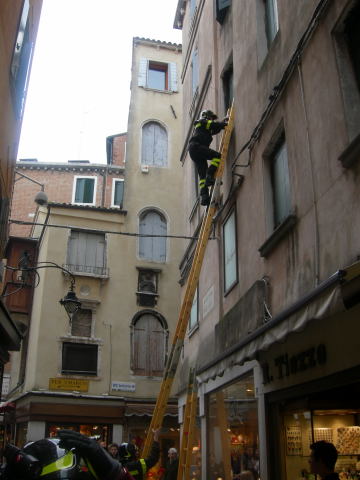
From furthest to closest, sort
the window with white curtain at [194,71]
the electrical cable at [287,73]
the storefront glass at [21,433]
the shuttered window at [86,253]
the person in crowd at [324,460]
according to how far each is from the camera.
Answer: the shuttered window at [86,253] → the storefront glass at [21,433] → the window with white curtain at [194,71] → the electrical cable at [287,73] → the person in crowd at [324,460]

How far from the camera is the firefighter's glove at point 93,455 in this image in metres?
3.28

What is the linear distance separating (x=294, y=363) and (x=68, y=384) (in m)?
15.4

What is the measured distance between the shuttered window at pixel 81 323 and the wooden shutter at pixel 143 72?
12371mm

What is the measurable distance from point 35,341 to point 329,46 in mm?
17892

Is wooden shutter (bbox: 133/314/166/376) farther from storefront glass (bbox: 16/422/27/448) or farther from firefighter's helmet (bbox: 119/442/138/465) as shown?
firefighter's helmet (bbox: 119/442/138/465)

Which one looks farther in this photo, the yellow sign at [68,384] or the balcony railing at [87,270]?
the balcony railing at [87,270]

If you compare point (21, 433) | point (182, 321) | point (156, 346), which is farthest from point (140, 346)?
point (182, 321)

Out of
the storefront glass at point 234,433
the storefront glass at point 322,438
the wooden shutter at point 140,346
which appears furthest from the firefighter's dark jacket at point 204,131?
the wooden shutter at point 140,346

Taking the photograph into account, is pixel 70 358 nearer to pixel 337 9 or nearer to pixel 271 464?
pixel 271 464

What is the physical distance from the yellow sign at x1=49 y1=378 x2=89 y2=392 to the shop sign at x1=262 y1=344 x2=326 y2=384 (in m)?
A: 14.2

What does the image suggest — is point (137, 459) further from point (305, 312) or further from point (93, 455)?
point (93, 455)

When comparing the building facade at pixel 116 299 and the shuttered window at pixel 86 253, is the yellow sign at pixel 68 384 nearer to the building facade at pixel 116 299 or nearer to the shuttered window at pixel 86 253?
the building facade at pixel 116 299

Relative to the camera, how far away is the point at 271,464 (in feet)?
24.9

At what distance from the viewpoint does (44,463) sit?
3363 mm
